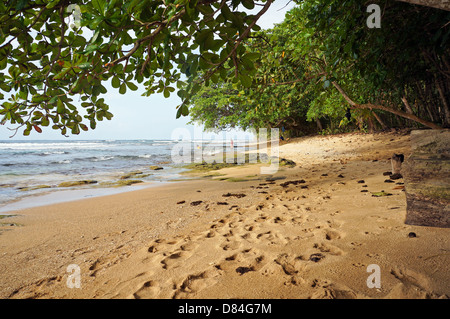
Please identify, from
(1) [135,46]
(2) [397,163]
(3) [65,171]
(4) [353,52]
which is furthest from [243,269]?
(3) [65,171]

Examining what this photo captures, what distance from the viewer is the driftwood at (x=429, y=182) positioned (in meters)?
2.54

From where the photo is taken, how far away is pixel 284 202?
176 inches

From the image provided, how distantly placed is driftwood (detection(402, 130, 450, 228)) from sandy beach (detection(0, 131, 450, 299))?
17cm

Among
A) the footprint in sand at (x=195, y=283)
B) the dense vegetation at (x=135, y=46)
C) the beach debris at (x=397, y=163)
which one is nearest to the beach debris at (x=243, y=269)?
the footprint in sand at (x=195, y=283)

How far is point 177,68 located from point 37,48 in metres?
1.32

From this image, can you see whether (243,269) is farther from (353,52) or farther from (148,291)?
(353,52)

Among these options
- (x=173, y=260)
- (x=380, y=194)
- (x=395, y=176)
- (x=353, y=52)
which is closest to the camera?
(x=173, y=260)

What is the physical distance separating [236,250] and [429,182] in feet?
7.26

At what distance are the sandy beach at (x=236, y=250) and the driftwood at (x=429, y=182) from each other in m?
0.17

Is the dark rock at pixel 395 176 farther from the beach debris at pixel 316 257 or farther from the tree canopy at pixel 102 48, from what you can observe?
the tree canopy at pixel 102 48

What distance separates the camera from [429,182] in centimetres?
263
